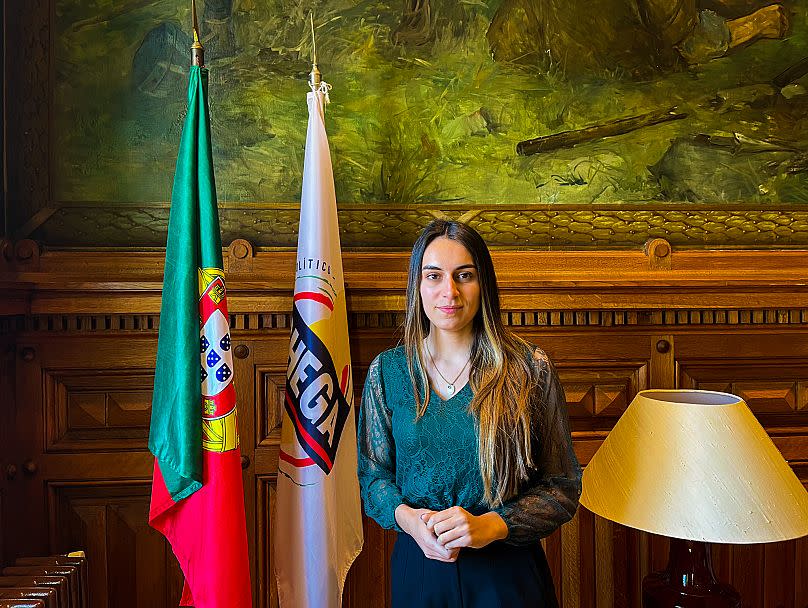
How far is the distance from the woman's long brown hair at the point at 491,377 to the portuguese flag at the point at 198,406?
584mm

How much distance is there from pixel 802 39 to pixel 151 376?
94.7 inches

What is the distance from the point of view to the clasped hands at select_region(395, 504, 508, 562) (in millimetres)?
1397

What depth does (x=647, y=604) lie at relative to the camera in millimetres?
1603

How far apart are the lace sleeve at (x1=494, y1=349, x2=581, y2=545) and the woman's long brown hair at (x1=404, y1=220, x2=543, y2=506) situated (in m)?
0.02

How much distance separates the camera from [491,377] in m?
1.55

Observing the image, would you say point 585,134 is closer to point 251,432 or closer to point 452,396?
point 452,396

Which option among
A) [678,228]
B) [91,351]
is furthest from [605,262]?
[91,351]

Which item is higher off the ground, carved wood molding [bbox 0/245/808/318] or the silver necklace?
carved wood molding [bbox 0/245/808/318]

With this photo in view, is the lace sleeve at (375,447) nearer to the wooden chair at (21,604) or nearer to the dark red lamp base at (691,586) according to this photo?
the dark red lamp base at (691,586)

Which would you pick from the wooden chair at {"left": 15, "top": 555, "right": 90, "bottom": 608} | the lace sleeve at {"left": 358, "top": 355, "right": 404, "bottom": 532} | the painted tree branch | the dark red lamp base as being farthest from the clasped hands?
the painted tree branch

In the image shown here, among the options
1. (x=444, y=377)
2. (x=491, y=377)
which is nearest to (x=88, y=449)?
(x=444, y=377)

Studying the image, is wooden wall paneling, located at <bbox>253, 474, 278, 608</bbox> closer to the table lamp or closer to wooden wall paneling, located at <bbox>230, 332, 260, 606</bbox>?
wooden wall paneling, located at <bbox>230, 332, 260, 606</bbox>

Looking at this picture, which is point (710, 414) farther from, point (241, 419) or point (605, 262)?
point (241, 419)

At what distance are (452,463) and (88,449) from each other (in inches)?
50.8
